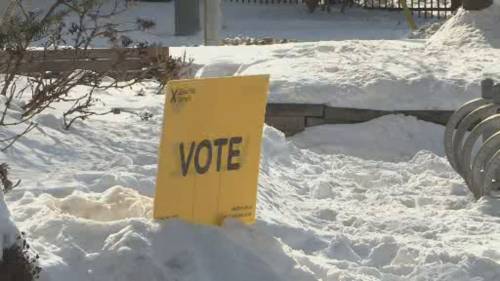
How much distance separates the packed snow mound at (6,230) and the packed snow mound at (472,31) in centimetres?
801

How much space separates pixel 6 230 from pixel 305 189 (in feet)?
12.5

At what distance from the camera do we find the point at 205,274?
4.98m

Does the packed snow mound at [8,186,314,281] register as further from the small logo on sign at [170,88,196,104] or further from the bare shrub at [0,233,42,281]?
the small logo on sign at [170,88,196,104]

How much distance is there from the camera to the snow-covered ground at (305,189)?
199 inches

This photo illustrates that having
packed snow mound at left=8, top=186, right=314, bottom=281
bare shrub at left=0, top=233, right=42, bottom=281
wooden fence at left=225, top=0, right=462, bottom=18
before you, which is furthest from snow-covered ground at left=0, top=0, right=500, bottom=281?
wooden fence at left=225, top=0, right=462, bottom=18

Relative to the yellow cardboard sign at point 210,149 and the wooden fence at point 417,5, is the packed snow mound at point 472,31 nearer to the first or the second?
the yellow cardboard sign at point 210,149

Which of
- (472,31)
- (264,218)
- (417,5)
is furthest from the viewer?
(417,5)

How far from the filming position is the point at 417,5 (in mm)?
24859

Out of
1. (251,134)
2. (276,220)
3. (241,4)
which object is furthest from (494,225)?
(241,4)

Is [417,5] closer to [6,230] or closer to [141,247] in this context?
[141,247]

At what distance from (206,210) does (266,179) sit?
2.22 metres

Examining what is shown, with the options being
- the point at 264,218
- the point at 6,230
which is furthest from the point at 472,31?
the point at 6,230

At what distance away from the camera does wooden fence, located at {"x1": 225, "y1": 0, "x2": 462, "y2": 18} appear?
2362 centimetres

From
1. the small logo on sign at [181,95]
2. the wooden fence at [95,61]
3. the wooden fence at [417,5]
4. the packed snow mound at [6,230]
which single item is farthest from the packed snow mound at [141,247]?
the wooden fence at [417,5]
